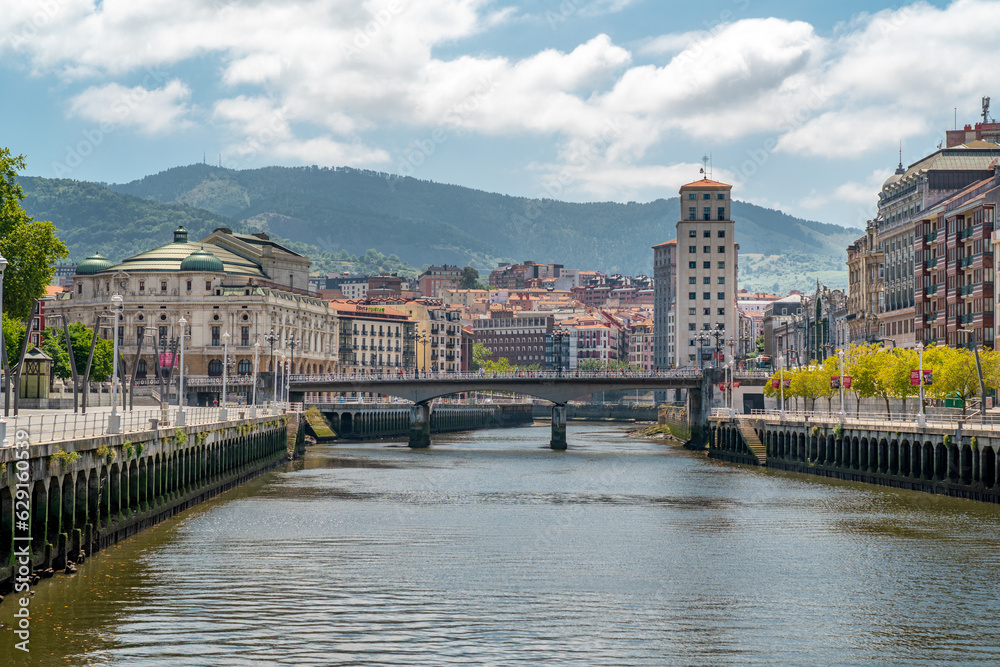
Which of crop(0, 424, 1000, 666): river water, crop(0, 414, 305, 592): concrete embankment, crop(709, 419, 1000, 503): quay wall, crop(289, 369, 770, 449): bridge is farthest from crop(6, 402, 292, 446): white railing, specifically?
crop(289, 369, 770, 449): bridge

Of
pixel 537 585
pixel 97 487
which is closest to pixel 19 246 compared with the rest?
pixel 97 487

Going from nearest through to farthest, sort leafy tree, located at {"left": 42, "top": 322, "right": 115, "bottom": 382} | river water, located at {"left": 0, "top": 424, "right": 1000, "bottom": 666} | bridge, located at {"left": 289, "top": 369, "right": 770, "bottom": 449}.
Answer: river water, located at {"left": 0, "top": 424, "right": 1000, "bottom": 666} → leafy tree, located at {"left": 42, "top": 322, "right": 115, "bottom": 382} → bridge, located at {"left": 289, "top": 369, "right": 770, "bottom": 449}

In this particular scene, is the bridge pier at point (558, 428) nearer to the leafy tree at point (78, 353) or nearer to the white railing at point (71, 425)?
the leafy tree at point (78, 353)

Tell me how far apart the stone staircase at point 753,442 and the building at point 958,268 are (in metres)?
19.6

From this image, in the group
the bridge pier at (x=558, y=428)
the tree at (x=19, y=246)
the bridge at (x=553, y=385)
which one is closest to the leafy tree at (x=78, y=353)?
the bridge at (x=553, y=385)

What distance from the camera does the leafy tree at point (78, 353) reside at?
158m

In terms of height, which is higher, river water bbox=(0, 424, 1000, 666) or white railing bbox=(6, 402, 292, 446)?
white railing bbox=(6, 402, 292, 446)

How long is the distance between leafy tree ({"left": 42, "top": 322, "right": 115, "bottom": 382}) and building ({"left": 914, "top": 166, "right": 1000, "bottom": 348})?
85.8 metres

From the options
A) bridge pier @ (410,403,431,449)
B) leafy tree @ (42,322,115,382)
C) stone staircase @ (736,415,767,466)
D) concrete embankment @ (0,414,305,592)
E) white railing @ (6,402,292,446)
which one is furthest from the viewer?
bridge pier @ (410,403,431,449)

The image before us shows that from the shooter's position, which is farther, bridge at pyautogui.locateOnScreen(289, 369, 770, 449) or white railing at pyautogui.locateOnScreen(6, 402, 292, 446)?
bridge at pyautogui.locateOnScreen(289, 369, 770, 449)

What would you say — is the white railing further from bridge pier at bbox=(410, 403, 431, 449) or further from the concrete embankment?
bridge pier at bbox=(410, 403, 431, 449)

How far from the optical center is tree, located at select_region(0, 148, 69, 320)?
8875 centimetres

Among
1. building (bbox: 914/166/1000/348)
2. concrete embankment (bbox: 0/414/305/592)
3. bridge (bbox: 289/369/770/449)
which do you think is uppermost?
building (bbox: 914/166/1000/348)

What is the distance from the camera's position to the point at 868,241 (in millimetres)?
173875
